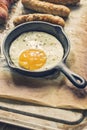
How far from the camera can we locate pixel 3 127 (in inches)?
93.2

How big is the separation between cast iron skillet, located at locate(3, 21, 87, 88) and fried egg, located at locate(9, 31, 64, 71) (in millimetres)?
34

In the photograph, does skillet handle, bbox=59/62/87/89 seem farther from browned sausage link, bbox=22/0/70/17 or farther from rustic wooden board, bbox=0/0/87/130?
browned sausage link, bbox=22/0/70/17

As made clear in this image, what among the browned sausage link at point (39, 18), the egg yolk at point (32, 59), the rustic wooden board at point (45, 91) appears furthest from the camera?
the browned sausage link at point (39, 18)

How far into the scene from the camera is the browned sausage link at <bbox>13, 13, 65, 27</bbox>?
2.92 metres

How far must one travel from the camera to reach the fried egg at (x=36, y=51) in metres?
2.62

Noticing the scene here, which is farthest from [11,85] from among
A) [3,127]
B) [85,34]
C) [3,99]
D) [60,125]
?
[85,34]

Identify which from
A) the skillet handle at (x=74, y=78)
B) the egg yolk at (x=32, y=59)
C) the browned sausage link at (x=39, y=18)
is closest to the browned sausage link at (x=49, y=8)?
the browned sausage link at (x=39, y=18)

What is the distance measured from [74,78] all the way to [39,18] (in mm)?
755

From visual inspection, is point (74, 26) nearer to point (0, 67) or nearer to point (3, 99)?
point (0, 67)

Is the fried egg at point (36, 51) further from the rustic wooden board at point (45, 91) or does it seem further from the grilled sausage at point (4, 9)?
the grilled sausage at point (4, 9)

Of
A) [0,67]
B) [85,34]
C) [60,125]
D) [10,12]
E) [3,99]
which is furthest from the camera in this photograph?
[10,12]

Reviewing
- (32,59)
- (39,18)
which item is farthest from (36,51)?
(39,18)

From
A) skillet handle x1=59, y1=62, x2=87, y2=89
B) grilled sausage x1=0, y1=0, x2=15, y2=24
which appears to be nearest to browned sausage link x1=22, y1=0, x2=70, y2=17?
grilled sausage x1=0, y1=0, x2=15, y2=24

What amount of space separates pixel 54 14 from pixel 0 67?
2.47ft
